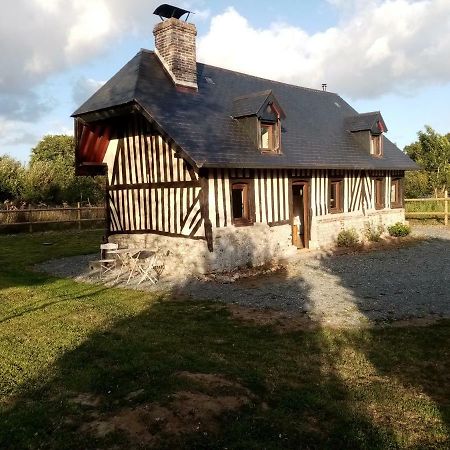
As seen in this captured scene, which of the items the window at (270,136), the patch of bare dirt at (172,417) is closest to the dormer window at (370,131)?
the window at (270,136)

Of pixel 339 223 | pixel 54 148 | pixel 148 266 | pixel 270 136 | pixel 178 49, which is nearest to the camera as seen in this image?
pixel 148 266

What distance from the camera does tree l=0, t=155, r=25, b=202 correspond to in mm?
27547

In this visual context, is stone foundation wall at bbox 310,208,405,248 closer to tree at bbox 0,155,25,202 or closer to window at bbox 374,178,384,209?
window at bbox 374,178,384,209

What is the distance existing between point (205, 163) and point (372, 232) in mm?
9516

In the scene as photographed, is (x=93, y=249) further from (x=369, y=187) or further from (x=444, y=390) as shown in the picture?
(x=444, y=390)

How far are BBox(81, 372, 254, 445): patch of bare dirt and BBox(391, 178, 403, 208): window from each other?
16912mm

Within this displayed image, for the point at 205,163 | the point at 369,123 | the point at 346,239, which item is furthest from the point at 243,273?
the point at 369,123

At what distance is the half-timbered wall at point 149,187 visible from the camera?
1195 centimetres

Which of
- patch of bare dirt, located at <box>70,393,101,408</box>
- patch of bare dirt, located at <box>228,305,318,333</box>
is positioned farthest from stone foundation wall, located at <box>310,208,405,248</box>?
patch of bare dirt, located at <box>70,393,101,408</box>

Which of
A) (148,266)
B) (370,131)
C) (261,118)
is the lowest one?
(148,266)

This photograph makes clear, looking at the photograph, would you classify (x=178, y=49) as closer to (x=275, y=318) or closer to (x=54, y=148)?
(x=275, y=318)

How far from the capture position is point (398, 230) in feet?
60.7

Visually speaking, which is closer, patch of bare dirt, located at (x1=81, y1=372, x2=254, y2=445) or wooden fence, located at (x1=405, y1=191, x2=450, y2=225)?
patch of bare dirt, located at (x1=81, y1=372, x2=254, y2=445)

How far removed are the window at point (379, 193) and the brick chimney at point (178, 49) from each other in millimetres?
8940
